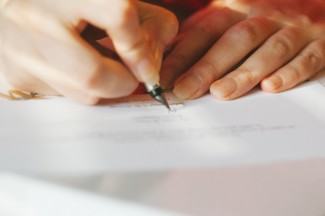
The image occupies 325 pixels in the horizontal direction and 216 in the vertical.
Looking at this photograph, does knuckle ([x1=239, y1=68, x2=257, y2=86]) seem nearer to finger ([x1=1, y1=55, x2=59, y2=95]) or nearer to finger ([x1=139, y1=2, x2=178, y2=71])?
finger ([x1=139, y1=2, x2=178, y2=71])

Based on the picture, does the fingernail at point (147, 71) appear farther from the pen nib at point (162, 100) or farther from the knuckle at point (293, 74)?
the knuckle at point (293, 74)

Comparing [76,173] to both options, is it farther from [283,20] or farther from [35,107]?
[283,20]

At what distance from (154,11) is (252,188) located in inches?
8.7

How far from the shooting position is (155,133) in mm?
440

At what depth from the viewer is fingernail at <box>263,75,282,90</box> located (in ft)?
1.73

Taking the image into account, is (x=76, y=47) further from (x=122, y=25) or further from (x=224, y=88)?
(x=224, y=88)

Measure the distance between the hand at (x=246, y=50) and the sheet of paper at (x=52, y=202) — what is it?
17 centimetres

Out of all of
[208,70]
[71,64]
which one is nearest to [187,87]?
[208,70]

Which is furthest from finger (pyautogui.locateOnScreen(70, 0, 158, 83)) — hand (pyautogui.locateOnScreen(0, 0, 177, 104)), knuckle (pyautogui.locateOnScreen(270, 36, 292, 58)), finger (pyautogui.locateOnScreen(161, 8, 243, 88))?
knuckle (pyautogui.locateOnScreen(270, 36, 292, 58))

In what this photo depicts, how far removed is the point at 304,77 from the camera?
56 cm

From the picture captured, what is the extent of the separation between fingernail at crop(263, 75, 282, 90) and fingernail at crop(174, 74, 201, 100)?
82 millimetres

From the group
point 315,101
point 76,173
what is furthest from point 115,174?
point 315,101

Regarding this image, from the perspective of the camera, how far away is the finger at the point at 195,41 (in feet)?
1.80

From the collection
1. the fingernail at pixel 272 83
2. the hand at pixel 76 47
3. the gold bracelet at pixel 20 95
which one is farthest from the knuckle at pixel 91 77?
the fingernail at pixel 272 83
